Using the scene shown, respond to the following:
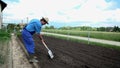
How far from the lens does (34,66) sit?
8656mm

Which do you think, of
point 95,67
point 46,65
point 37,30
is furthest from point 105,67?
point 37,30

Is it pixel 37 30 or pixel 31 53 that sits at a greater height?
pixel 37 30

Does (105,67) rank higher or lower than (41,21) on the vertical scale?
lower

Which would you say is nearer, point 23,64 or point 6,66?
point 6,66

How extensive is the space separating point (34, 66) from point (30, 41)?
1.29 metres

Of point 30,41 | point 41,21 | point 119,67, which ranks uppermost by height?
point 41,21

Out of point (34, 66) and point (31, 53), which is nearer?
point (34, 66)

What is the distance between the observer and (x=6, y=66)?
28.5 feet

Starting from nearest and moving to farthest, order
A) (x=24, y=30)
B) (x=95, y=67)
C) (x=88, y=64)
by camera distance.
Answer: (x=95, y=67)
(x=88, y=64)
(x=24, y=30)

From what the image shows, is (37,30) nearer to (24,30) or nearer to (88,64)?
(24,30)

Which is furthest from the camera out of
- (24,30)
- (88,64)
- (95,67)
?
(24,30)

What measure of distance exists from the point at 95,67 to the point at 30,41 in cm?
263

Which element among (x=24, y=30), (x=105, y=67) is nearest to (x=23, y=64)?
(x=24, y=30)

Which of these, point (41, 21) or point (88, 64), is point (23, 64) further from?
point (88, 64)
